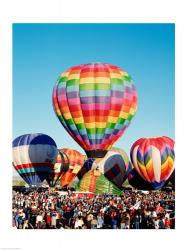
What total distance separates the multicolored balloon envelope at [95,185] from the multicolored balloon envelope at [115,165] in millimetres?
1116

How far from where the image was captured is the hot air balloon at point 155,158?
1522cm

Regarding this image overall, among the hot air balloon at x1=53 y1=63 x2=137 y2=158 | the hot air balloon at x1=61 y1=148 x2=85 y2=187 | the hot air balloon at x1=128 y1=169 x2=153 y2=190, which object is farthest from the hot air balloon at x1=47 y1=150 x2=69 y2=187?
the hot air balloon at x1=53 y1=63 x2=137 y2=158

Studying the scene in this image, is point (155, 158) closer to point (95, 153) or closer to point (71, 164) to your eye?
point (95, 153)

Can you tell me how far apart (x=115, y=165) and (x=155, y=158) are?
1687mm

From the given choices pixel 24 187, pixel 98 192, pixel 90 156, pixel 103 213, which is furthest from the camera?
pixel 24 187

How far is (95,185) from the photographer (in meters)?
12.6

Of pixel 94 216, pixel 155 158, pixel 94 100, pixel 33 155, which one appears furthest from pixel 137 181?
pixel 94 216

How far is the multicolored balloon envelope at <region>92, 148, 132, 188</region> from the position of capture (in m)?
14.8

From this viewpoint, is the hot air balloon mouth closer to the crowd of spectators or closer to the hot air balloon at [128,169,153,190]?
the hot air balloon at [128,169,153,190]
